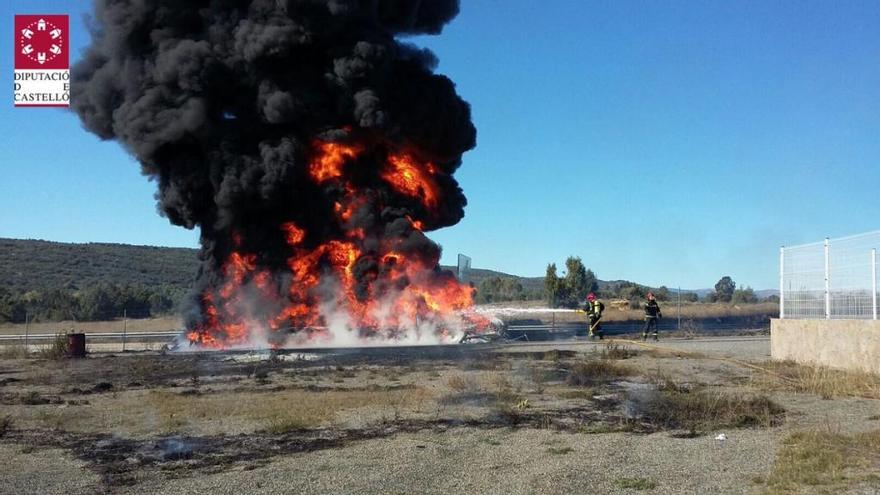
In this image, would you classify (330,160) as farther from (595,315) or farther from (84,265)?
(84,265)

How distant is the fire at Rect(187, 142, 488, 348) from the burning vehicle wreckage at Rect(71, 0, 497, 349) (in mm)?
56

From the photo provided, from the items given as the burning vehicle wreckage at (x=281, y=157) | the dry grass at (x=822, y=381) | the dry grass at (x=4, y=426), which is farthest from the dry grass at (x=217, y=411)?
the burning vehicle wreckage at (x=281, y=157)

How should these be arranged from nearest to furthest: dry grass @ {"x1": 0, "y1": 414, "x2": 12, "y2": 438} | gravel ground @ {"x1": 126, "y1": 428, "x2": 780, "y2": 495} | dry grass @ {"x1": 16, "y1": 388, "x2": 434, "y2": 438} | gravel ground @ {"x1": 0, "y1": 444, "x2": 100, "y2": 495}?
1. gravel ground @ {"x1": 126, "y1": 428, "x2": 780, "y2": 495}
2. gravel ground @ {"x1": 0, "y1": 444, "x2": 100, "y2": 495}
3. dry grass @ {"x1": 0, "y1": 414, "x2": 12, "y2": 438}
4. dry grass @ {"x1": 16, "y1": 388, "x2": 434, "y2": 438}

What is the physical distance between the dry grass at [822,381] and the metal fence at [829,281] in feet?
4.78

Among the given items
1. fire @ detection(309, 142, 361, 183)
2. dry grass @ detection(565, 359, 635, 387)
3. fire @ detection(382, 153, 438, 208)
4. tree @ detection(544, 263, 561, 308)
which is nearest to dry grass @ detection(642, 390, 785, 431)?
dry grass @ detection(565, 359, 635, 387)

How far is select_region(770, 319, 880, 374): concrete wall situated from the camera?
14.5 metres

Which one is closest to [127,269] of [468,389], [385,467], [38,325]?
[38,325]

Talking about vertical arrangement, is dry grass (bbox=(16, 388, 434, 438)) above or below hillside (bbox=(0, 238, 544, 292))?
below

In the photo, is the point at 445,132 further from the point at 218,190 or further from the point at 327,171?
the point at 218,190

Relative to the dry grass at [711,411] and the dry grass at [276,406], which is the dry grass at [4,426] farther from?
the dry grass at [711,411]

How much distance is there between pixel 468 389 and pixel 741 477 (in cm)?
759

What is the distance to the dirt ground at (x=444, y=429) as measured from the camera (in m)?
7.72

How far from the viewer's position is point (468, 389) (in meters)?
14.7

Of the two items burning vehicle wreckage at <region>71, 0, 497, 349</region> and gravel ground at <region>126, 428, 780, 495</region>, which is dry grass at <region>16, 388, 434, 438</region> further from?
burning vehicle wreckage at <region>71, 0, 497, 349</region>
